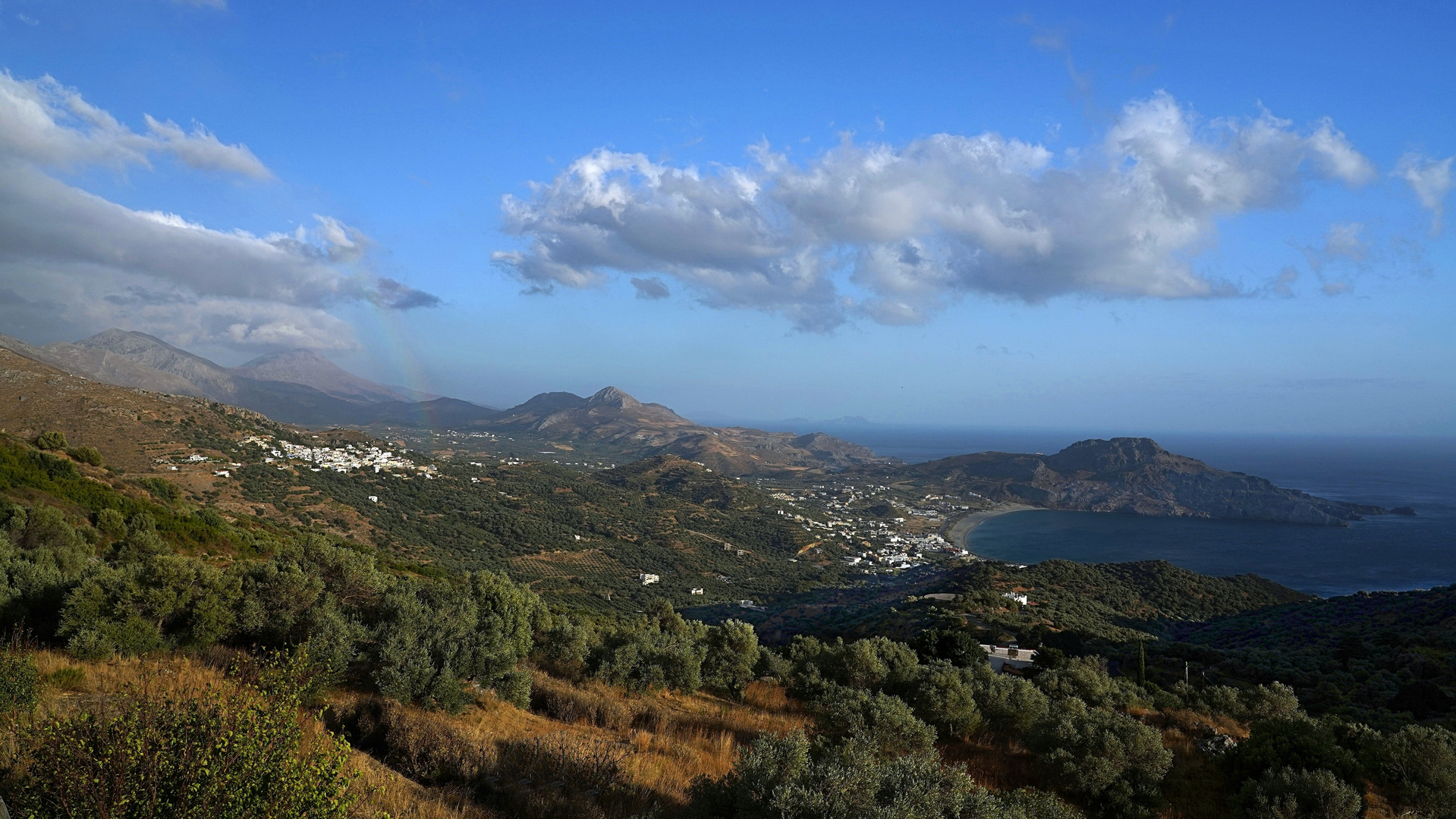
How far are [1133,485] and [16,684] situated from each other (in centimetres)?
15190

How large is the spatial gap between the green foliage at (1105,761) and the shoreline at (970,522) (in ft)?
255

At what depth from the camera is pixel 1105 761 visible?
680 centimetres

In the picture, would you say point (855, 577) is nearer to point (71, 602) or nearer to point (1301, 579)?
point (1301, 579)

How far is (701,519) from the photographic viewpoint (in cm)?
8212

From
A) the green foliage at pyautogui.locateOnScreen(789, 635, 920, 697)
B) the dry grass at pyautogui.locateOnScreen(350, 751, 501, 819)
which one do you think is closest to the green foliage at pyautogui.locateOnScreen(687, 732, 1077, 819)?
the dry grass at pyautogui.locateOnScreen(350, 751, 501, 819)

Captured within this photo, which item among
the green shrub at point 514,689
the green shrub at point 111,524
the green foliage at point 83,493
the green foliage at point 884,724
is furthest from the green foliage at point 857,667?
the green shrub at point 111,524

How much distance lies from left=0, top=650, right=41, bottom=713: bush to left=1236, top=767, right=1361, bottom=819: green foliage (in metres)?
11.4

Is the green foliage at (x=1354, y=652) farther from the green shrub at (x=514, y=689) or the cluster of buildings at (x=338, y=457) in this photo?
the cluster of buildings at (x=338, y=457)

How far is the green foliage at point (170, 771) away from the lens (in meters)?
3.07

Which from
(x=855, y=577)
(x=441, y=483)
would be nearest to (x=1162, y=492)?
(x=855, y=577)

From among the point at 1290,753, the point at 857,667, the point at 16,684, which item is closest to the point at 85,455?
the point at 16,684

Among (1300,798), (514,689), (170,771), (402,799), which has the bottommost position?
(514,689)

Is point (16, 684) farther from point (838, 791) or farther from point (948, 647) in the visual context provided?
point (948, 647)

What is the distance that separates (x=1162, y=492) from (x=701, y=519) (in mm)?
100529
